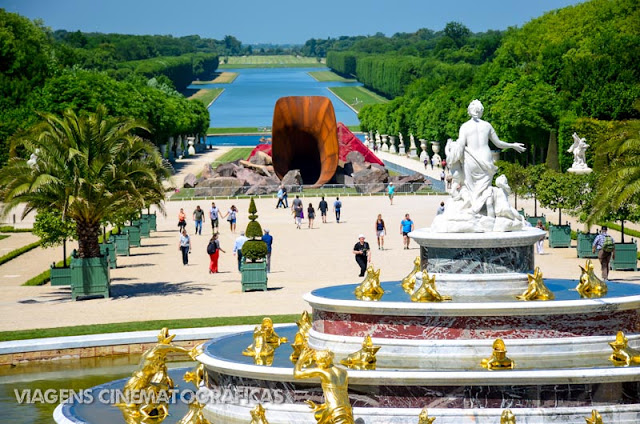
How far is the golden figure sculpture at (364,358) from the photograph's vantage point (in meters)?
19.6

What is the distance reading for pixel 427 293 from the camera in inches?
834

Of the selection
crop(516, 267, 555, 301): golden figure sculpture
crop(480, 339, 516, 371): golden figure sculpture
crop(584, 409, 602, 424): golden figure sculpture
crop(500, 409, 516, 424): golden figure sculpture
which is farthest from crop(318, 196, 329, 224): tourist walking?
A: crop(500, 409, 516, 424): golden figure sculpture

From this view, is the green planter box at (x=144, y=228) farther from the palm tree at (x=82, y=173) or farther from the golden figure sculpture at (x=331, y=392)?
the golden figure sculpture at (x=331, y=392)

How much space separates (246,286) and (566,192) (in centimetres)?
1550

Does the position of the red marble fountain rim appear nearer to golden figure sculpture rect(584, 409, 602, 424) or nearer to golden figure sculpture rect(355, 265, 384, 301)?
golden figure sculpture rect(355, 265, 384, 301)

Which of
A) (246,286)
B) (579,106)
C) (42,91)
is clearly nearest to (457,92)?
(579,106)

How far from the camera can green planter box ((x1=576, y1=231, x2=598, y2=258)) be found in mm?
42625

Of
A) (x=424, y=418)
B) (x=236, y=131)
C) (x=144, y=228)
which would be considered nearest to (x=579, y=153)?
(x=144, y=228)

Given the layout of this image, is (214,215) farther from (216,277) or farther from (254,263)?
(254,263)

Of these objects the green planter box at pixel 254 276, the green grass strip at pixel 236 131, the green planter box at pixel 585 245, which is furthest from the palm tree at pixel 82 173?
the green grass strip at pixel 236 131

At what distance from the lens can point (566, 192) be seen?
47219mm

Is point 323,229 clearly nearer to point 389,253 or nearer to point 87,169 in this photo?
point 389,253

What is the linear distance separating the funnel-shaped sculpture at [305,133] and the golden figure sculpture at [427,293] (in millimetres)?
→ 53868

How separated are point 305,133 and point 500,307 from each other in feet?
188
